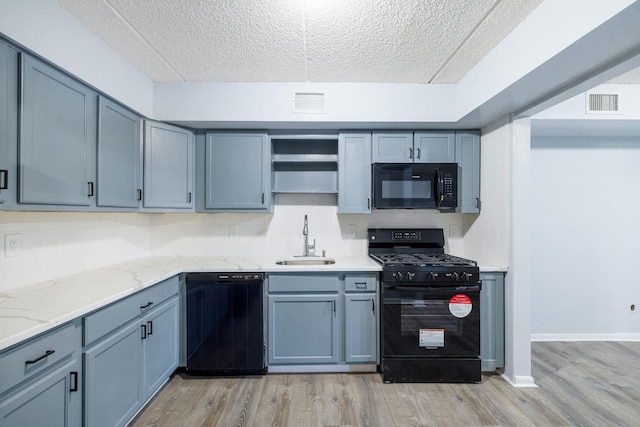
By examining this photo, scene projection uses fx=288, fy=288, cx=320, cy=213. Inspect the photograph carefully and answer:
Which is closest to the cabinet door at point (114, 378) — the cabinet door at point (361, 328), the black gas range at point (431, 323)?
the cabinet door at point (361, 328)

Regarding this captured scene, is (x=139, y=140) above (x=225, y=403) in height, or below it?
above

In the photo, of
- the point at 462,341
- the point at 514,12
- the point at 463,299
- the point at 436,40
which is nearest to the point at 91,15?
the point at 436,40

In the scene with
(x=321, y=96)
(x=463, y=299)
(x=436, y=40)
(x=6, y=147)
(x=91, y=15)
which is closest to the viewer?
(x=6, y=147)

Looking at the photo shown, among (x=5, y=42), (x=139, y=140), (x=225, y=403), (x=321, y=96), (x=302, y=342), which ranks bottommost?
(x=225, y=403)

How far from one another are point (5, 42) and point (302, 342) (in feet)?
8.07

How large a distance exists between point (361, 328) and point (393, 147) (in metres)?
1.62

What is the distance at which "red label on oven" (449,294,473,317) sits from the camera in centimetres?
226

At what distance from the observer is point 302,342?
2352 millimetres

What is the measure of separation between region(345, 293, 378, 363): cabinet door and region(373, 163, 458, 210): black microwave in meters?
0.84

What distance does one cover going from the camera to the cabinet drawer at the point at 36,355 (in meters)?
1.03

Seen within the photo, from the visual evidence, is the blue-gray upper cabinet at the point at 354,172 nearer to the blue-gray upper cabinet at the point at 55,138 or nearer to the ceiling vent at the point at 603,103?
the blue-gray upper cabinet at the point at 55,138

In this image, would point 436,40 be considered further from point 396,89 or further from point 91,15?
point 91,15

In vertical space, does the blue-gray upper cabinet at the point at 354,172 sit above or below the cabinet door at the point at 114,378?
above

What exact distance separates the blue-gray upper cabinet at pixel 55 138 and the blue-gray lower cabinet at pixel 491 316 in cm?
291
